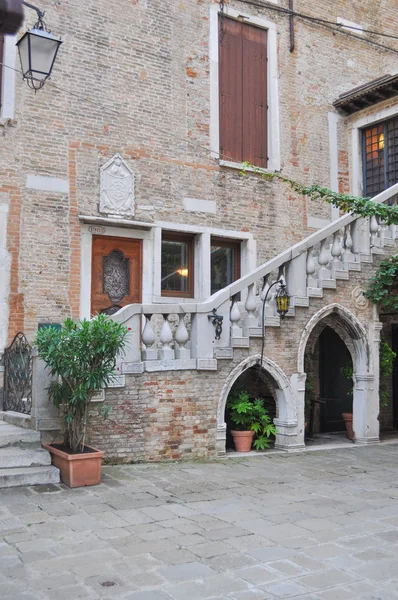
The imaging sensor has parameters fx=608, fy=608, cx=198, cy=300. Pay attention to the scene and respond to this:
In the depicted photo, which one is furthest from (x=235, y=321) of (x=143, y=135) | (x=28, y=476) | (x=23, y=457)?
(x=143, y=135)

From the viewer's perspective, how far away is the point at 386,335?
12.9 m

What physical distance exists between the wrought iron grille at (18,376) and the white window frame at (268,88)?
5.27 metres

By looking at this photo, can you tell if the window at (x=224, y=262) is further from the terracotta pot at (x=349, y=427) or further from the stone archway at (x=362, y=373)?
the terracotta pot at (x=349, y=427)

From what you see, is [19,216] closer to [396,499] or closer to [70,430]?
[70,430]

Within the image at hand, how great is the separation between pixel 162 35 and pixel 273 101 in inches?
103

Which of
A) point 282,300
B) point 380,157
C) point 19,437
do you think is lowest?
point 19,437

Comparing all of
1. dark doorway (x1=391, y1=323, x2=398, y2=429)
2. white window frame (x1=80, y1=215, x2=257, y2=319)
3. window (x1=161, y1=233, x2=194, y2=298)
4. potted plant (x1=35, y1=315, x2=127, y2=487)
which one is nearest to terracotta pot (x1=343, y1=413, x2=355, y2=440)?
dark doorway (x1=391, y1=323, x2=398, y2=429)

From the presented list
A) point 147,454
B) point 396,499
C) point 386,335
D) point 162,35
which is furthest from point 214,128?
point 396,499

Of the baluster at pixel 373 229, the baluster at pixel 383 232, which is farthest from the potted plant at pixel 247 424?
the baluster at pixel 383 232

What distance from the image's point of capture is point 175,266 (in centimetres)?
1115

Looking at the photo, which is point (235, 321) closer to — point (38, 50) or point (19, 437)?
point (19, 437)

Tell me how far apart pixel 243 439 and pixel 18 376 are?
341cm

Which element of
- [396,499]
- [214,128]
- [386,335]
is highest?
[214,128]

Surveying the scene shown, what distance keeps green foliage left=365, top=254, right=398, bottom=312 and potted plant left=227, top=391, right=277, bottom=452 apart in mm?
2732
